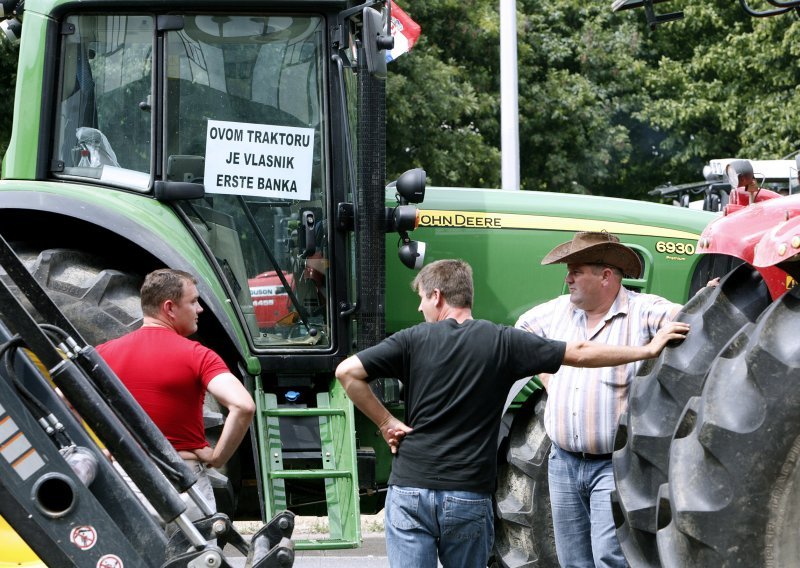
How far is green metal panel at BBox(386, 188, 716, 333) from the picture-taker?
21.7 ft

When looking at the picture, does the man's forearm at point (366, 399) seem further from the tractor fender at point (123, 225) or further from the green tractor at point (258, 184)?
the tractor fender at point (123, 225)

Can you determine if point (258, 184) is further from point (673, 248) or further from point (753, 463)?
point (753, 463)

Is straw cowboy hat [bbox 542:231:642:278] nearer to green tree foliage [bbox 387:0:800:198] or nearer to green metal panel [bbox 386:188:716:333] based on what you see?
green metal panel [bbox 386:188:716:333]

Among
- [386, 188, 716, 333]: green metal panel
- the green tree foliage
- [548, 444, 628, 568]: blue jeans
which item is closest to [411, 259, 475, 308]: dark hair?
[548, 444, 628, 568]: blue jeans

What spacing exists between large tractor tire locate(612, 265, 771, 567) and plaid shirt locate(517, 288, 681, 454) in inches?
21.3

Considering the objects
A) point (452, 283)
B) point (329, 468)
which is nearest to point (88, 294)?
point (329, 468)

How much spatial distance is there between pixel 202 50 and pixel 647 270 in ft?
8.62

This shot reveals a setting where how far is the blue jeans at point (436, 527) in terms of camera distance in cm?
430

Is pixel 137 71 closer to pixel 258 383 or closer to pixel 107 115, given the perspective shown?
pixel 107 115

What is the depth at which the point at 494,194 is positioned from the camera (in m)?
6.80

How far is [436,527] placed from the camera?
171 inches

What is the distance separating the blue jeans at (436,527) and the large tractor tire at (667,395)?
0.51 m

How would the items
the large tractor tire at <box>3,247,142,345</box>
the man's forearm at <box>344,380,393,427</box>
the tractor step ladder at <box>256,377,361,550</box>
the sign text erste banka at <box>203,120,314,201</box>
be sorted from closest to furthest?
the man's forearm at <box>344,380,393,427</box> < the large tractor tire at <box>3,247,142,345</box> < the tractor step ladder at <box>256,377,361,550</box> < the sign text erste banka at <box>203,120,314,201</box>

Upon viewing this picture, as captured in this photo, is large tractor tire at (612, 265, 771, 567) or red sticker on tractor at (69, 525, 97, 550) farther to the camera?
large tractor tire at (612, 265, 771, 567)
